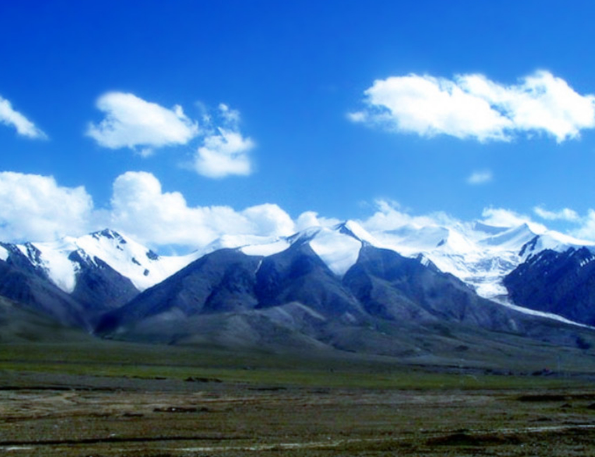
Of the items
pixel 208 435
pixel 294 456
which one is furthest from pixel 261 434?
pixel 294 456

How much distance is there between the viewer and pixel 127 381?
117750mm

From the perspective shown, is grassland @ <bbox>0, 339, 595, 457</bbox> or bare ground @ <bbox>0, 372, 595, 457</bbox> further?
grassland @ <bbox>0, 339, 595, 457</bbox>

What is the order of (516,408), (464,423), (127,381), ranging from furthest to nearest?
(127,381) < (516,408) < (464,423)

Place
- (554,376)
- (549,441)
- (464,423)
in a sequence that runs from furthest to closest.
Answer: (554,376), (464,423), (549,441)

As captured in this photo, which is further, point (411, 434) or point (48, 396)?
point (48, 396)

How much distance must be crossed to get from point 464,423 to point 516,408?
2143 cm

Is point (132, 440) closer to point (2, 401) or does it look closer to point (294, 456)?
point (294, 456)

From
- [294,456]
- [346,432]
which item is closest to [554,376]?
[346,432]

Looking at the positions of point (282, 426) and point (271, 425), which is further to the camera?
point (271, 425)

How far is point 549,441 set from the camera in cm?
4234

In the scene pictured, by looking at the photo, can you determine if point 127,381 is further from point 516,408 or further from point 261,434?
point 261,434

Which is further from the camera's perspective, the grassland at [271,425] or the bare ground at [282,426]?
the grassland at [271,425]

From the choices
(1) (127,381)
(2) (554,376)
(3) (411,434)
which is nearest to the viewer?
Answer: (3) (411,434)

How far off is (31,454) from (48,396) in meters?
50.5
